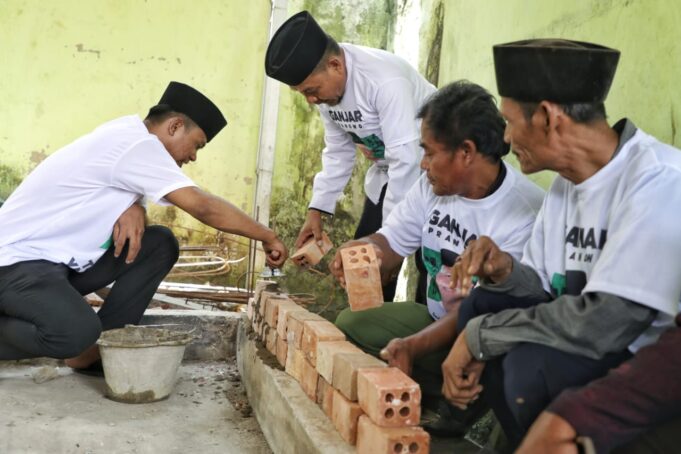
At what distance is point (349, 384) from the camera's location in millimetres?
→ 2037

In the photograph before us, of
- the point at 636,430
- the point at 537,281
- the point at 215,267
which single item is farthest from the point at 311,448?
the point at 215,267

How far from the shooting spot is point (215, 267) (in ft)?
19.6

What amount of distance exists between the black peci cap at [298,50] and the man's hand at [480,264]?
1.74m

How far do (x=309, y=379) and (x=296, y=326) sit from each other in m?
0.31

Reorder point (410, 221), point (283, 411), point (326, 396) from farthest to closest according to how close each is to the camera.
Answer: point (410, 221) < point (283, 411) < point (326, 396)

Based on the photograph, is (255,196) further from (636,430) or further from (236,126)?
(636,430)

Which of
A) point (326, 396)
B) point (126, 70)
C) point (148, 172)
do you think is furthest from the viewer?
point (126, 70)

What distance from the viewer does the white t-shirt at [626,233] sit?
148cm

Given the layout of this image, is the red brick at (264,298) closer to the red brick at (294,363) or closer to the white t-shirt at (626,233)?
the red brick at (294,363)

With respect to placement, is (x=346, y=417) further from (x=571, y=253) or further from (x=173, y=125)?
(x=173, y=125)

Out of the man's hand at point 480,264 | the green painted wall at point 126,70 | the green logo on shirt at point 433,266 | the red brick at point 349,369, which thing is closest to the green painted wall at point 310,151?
the green painted wall at point 126,70

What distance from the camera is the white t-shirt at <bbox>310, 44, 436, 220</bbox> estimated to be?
10.6 ft

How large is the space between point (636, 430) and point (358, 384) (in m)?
0.86

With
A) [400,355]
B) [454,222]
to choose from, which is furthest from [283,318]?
[454,222]
